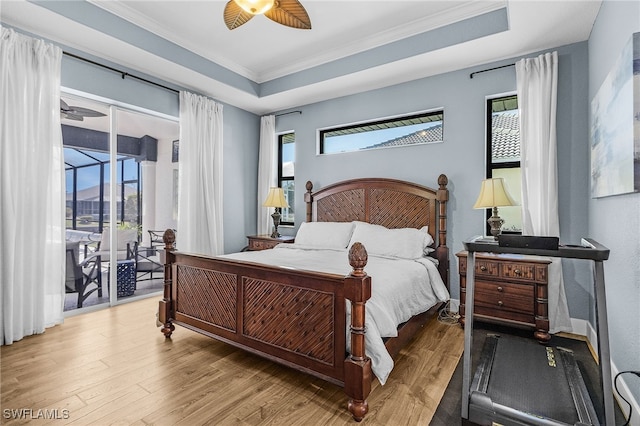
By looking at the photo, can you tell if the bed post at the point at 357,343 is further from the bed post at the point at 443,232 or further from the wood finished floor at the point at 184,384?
the bed post at the point at 443,232

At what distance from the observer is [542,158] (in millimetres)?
3064

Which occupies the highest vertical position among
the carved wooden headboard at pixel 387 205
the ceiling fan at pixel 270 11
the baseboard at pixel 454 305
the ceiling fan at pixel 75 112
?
the ceiling fan at pixel 270 11

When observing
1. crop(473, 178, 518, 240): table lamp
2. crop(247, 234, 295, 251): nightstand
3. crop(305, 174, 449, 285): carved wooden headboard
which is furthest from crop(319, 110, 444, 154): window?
crop(247, 234, 295, 251): nightstand

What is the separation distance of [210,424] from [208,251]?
2967 millimetres

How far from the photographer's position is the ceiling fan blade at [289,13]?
7.47ft

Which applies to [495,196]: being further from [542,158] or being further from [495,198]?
[542,158]

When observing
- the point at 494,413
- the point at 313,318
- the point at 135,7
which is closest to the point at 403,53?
the point at 135,7

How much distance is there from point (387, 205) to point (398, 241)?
699 millimetres

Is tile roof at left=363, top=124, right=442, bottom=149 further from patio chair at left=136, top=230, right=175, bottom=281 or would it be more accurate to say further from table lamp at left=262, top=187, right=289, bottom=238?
patio chair at left=136, top=230, right=175, bottom=281

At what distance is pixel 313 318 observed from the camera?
2043 millimetres

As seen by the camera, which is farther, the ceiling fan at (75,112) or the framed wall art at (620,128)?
the ceiling fan at (75,112)

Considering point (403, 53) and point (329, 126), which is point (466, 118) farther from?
point (329, 126)

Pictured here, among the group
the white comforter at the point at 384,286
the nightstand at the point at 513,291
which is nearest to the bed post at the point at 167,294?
the white comforter at the point at 384,286

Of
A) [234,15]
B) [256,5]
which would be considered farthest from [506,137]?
[234,15]
